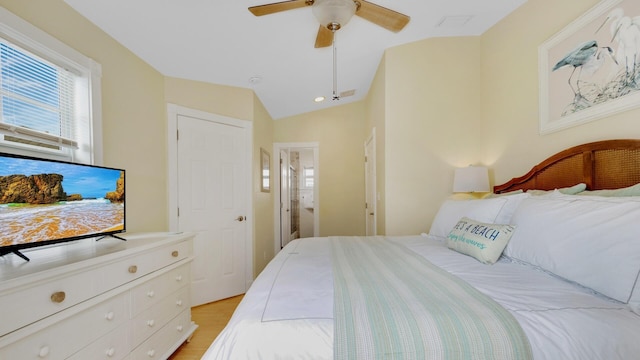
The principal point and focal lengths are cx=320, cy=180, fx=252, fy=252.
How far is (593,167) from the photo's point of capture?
4.90 feet

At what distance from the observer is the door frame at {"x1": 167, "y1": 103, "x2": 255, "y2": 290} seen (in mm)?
2561

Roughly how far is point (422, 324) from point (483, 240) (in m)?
0.85

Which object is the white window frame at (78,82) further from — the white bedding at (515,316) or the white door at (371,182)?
the white door at (371,182)

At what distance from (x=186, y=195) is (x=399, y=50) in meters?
2.75

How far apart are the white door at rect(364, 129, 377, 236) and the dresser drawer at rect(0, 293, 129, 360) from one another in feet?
8.70

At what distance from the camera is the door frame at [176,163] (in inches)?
101

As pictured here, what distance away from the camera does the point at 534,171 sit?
1.90 m

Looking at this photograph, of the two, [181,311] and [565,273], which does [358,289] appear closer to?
[565,273]

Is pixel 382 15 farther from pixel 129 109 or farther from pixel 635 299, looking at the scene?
pixel 129 109

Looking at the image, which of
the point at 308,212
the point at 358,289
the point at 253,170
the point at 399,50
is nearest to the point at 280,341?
the point at 358,289

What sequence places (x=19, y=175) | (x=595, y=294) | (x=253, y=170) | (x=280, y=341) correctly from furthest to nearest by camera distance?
(x=253, y=170)
(x=19, y=175)
(x=595, y=294)
(x=280, y=341)

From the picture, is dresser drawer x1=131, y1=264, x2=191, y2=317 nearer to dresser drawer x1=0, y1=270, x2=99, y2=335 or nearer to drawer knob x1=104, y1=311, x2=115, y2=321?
drawer knob x1=104, y1=311, x2=115, y2=321

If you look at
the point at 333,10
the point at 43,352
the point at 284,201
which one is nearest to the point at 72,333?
the point at 43,352

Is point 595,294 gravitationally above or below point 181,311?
above
